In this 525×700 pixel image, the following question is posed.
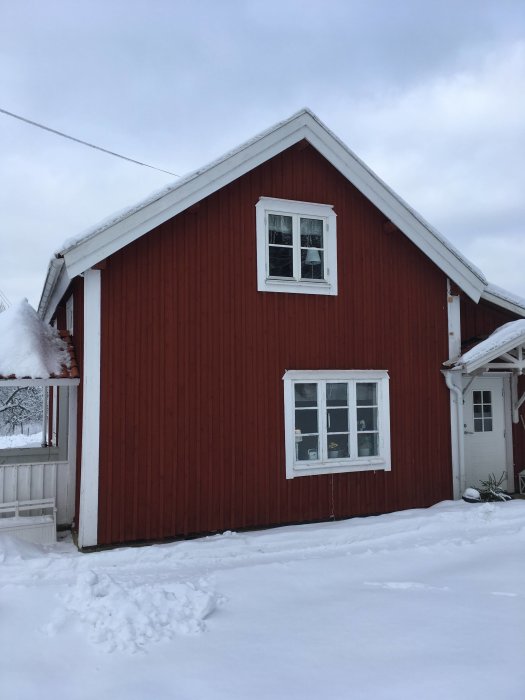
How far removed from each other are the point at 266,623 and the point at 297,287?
17.4 ft

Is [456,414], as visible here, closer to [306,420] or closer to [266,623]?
[306,420]

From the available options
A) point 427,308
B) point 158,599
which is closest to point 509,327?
point 427,308

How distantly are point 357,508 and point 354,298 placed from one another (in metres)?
3.40

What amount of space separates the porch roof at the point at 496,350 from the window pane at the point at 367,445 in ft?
6.13

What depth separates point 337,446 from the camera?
8930 millimetres

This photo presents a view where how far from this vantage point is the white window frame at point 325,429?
8.55 meters

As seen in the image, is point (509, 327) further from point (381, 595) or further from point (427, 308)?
point (381, 595)

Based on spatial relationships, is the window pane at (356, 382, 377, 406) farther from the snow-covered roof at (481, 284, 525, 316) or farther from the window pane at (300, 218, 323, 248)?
the snow-covered roof at (481, 284, 525, 316)

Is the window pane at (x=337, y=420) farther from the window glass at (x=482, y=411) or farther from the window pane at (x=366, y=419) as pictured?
the window glass at (x=482, y=411)

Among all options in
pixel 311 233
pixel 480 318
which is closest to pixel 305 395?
pixel 311 233

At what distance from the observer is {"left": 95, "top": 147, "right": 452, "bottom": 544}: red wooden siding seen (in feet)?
25.2

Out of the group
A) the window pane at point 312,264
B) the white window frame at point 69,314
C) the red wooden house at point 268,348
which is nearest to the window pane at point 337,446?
the red wooden house at point 268,348

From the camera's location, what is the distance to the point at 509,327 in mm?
9547

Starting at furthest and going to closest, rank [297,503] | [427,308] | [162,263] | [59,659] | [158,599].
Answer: [427,308] < [297,503] < [162,263] < [158,599] < [59,659]
